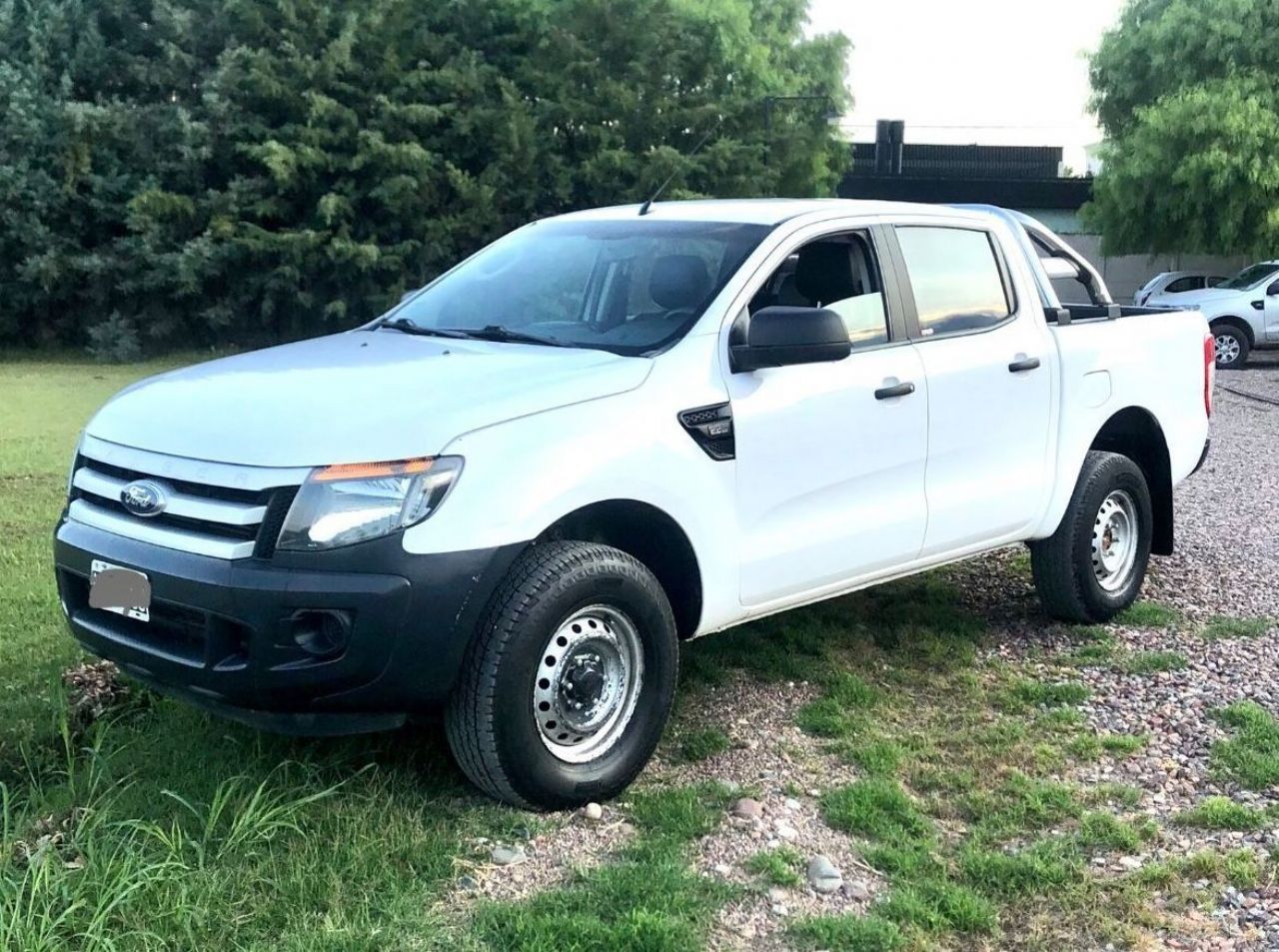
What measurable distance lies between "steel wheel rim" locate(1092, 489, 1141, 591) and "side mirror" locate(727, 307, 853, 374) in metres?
2.34

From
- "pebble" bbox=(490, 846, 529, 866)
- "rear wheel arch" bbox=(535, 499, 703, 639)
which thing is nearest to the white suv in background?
"rear wheel arch" bbox=(535, 499, 703, 639)

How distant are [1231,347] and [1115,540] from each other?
16.5 meters

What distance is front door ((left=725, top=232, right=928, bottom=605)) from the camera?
4375mm

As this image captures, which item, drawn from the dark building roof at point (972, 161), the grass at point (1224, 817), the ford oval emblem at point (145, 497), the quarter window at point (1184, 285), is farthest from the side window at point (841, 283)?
the dark building roof at point (972, 161)

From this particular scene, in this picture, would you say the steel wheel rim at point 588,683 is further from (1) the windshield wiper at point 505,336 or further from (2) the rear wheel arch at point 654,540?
(1) the windshield wiper at point 505,336

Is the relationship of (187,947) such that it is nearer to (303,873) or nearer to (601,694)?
(303,873)

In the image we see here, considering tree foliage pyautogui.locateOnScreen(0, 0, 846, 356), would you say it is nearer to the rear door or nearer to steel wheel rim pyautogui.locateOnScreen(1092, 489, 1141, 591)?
steel wheel rim pyautogui.locateOnScreen(1092, 489, 1141, 591)

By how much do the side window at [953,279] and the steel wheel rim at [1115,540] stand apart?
1.14 metres

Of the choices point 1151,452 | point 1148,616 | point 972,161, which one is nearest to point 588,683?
point 1148,616

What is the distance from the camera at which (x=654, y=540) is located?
14.0 ft

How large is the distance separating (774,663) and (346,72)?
20.3 m

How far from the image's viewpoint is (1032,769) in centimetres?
443

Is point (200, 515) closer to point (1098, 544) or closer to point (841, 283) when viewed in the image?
point (841, 283)

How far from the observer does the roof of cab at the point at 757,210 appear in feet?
16.2
